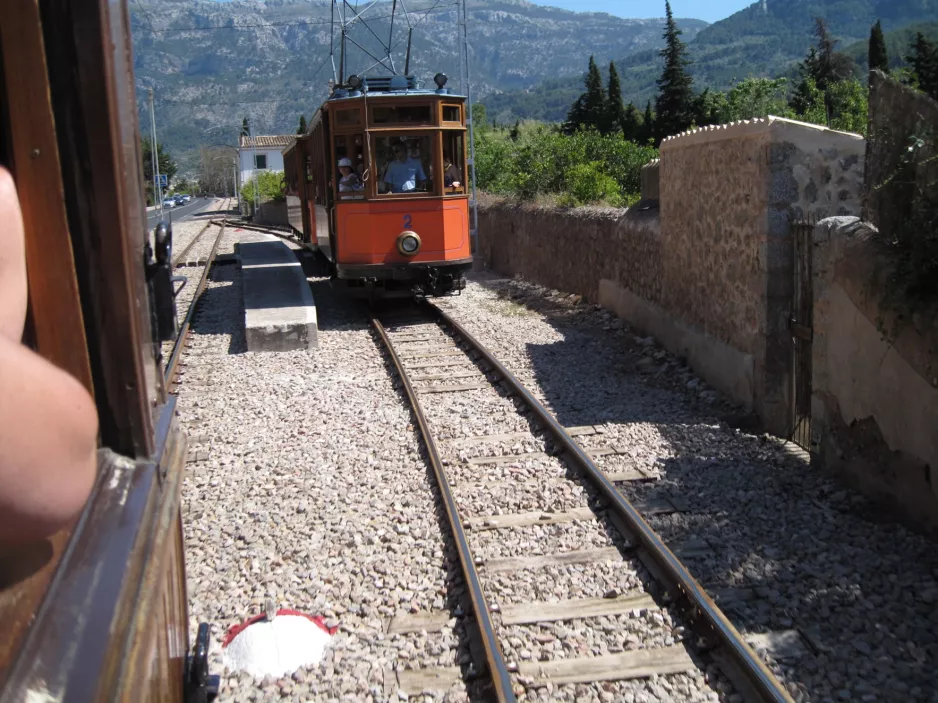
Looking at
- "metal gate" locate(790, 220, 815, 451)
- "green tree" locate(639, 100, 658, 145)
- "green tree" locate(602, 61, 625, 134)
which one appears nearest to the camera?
"metal gate" locate(790, 220, 815, 451)

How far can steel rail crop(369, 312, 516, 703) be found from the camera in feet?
12.0

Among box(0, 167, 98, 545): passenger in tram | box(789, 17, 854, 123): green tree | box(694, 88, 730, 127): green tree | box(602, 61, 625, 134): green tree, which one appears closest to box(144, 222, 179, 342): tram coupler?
box(0, 167, 98, 545): passenger in tram

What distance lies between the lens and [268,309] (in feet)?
38.2

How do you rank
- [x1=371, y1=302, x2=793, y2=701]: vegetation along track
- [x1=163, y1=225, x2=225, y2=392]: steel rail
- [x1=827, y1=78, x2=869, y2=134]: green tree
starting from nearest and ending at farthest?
[x1=371, y1=302, x2=793, y2=701]: vegetation along track
[x1=163, y1=225, x2=225, y2=392]: steel rail
[x1=827, y1=78, x2=869, y2=134]: green tree

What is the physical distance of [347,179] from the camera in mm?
12102

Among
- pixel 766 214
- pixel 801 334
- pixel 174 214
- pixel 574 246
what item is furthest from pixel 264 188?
pixel 801 334

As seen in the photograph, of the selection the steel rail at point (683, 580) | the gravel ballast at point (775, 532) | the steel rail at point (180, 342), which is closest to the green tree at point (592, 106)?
the steel rail at point (180, 342)

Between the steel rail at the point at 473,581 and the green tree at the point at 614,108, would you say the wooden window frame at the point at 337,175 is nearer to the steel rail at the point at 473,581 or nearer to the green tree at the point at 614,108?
the steel rail at the point at 473,581

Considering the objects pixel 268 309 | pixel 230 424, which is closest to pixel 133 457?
pixel 230 424

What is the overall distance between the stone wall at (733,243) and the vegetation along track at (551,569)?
5.38 feet

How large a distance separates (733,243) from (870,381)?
8.44ft

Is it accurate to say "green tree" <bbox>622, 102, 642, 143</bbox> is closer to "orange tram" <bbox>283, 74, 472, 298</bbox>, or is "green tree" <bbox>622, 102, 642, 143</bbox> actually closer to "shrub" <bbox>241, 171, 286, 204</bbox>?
"shrub" <bbox>241, 171, 286, 204</bbox>

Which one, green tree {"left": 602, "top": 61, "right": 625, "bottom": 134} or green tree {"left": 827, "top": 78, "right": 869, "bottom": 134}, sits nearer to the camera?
green tree {"left": 827, "top": 78, "right": 869, "bottom": 134}

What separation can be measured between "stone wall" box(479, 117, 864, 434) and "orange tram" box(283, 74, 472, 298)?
2.35 m
